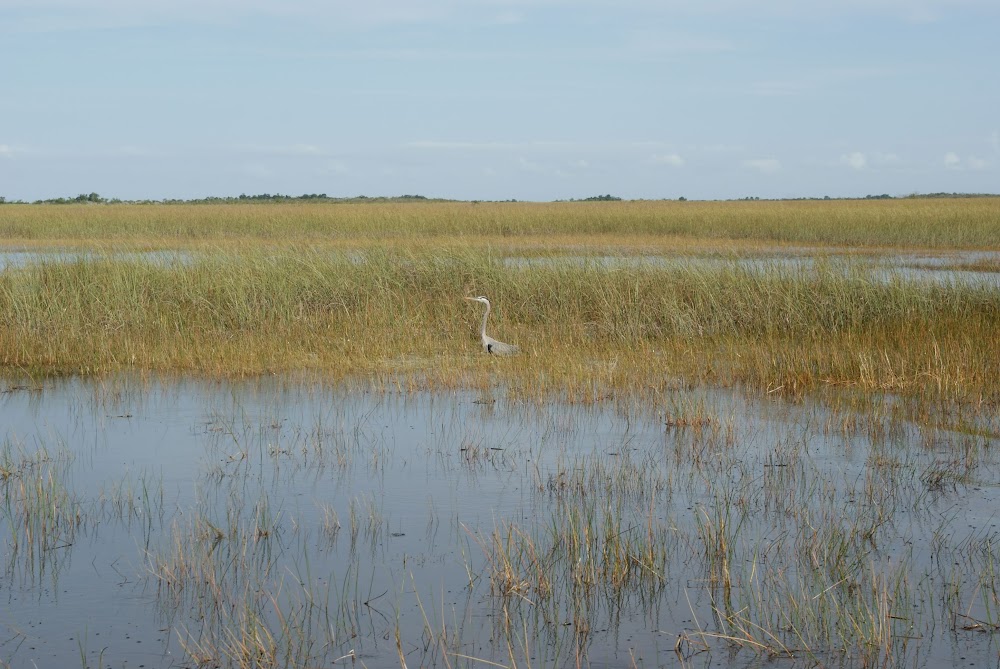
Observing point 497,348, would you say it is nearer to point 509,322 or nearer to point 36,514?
point 509,322

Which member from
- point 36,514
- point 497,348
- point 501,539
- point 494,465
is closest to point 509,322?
point 497,348

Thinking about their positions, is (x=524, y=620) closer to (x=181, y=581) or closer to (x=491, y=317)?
(x=181, y=581)

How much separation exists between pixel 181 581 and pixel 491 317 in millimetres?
7881

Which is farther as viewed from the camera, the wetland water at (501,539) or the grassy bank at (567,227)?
the grassy bank at (567,227)

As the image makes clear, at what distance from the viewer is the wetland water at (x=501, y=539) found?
12.3 feet

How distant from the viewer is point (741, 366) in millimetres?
9234

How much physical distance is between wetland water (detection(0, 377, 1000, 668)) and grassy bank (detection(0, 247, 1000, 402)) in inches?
60.1

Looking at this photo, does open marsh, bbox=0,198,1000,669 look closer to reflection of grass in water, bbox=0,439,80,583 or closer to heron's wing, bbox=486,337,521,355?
reflection of grass in water, bbox=0,439,80,583

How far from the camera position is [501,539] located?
472 centimetres

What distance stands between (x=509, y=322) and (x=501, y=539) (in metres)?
7.37

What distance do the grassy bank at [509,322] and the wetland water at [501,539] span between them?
1.53 m

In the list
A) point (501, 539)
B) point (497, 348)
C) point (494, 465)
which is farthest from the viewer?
point (497, 348)

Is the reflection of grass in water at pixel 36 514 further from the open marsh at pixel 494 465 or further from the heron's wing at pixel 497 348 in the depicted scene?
the heron's wing at pixel 497 348

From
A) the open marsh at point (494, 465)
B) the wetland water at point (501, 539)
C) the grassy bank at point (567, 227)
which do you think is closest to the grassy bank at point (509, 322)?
the open marsh at point (494, 465)
